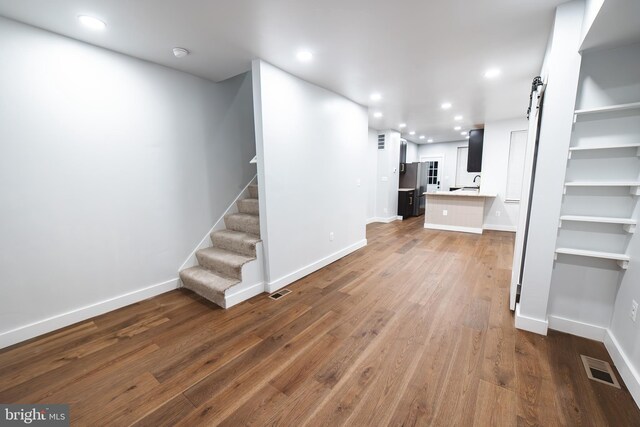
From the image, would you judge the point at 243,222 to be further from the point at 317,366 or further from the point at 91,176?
the point at 317,366

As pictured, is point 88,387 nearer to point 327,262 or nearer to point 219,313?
point 219,313

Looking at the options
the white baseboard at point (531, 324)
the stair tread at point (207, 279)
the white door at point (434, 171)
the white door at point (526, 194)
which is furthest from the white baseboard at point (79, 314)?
the white door at point (434, 171)

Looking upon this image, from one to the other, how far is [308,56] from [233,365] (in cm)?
282

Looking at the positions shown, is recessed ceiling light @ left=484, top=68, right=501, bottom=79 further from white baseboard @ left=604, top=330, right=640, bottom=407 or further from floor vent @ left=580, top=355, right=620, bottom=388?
floor vent @ left=580, top=355, right=620, bottom=388

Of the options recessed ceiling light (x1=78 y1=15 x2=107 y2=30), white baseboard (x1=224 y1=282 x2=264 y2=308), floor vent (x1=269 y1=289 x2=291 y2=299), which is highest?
recessed ceiling light (x1=78 y1=15 x2=107 y2=30)

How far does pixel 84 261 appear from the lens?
2.29 metres

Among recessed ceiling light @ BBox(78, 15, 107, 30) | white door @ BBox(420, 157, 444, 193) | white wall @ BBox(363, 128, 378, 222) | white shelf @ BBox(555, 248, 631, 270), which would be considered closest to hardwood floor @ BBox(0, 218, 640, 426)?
white shelf @ BBox(555, 248, 631, 270)

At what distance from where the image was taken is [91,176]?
2.28 meters

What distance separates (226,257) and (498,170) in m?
6.20


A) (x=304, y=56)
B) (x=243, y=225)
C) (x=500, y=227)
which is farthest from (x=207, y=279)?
(x=500, y=227)

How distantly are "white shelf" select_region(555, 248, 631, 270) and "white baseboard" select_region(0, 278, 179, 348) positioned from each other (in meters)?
3.84

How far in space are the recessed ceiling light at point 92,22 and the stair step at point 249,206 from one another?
81.9 inches

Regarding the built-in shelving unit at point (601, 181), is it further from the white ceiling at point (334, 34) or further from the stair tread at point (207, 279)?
the stair tread at point (207, 279)

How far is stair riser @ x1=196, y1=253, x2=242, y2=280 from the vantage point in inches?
105
